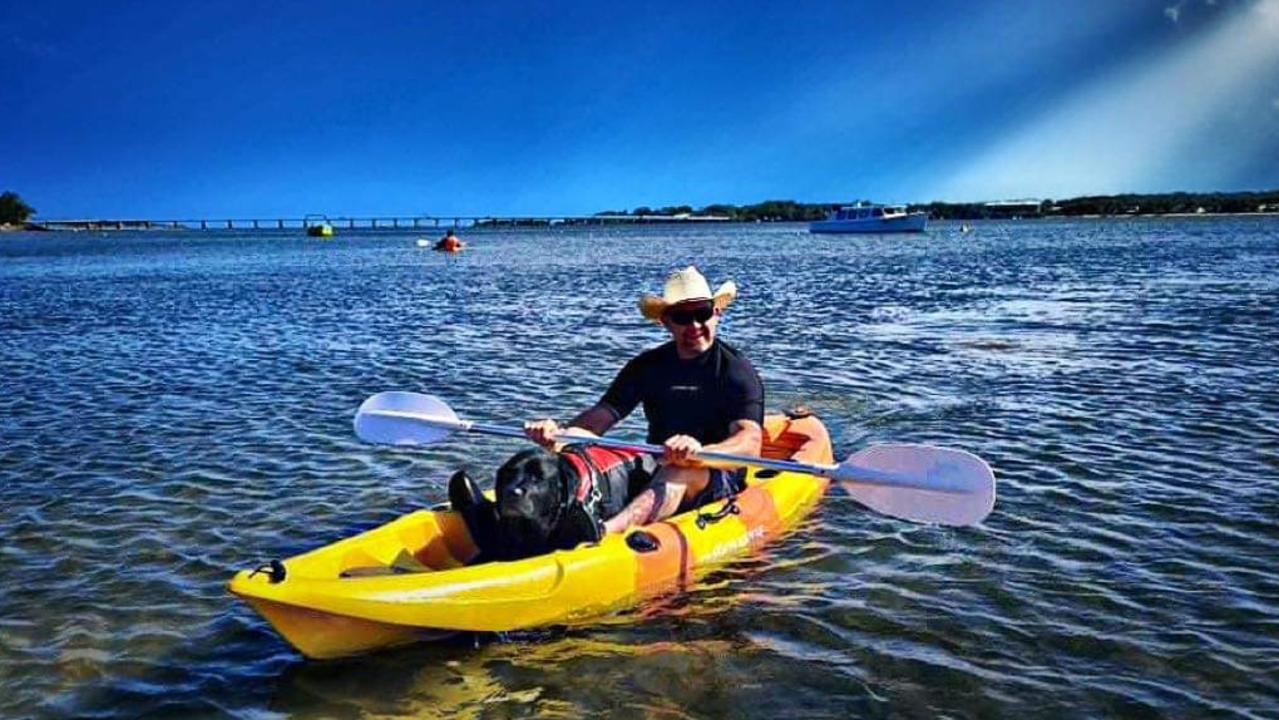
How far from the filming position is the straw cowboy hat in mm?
6707

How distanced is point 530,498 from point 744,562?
1.68 meters

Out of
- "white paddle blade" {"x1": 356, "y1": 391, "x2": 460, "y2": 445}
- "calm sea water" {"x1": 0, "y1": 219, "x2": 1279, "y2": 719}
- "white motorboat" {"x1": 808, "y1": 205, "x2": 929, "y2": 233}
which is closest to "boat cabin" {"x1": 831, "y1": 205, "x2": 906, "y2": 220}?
"white motorboat" {"x1": 808, "y1": 205, "x2": 929, "y2": 233}

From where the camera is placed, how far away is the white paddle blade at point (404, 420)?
7.70m

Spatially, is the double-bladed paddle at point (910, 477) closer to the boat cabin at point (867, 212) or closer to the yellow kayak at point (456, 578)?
the yellow kayak at point (456, 578)

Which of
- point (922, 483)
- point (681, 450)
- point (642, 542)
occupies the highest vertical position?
point (681, 450)

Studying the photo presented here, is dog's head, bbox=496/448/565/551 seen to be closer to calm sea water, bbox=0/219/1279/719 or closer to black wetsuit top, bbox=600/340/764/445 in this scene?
calm sea water, bbox=0/219/1279/719

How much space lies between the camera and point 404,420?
775 cm

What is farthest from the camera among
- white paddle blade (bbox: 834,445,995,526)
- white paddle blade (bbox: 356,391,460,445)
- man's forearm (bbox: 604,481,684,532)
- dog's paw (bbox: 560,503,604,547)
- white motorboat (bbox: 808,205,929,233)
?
white motorboat (bbox: 808,205,929,233)

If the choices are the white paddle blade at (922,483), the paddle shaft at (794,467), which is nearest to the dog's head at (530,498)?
the paddle shaft at (794,467)

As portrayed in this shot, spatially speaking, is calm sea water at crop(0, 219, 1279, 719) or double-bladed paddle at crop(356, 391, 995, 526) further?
double-bladed paddle at crop(356, 391, 995, 526)

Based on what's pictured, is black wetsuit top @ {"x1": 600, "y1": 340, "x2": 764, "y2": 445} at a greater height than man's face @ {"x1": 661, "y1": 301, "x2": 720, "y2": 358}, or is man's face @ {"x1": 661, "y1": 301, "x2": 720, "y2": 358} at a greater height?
man's face @ {"x1": 661, "y1": 301, "x2": 720, "y2": 358}

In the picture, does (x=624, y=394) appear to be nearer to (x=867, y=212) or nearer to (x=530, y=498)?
(x=530, y=498)

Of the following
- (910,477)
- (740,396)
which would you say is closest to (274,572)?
(740,396)

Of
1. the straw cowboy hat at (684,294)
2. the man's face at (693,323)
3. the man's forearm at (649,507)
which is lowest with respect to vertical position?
the man's forearm at (649,507)
